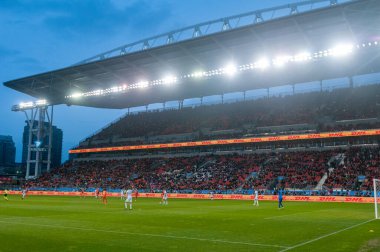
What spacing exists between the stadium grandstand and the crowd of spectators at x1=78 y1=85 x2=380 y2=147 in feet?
0.89

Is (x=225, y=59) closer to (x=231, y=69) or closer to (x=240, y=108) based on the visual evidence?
(x=231, y=69)

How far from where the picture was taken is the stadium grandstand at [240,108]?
46062mm

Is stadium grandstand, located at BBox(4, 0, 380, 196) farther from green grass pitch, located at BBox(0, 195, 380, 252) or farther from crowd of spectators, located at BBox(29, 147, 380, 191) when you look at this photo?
green grass pitch, located at BBox(0, 195, 380, 252)

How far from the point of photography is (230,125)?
6556 cm

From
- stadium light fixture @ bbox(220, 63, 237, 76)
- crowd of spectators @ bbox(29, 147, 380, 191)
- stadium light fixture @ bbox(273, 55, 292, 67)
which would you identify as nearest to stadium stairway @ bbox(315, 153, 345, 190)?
crowd of spectators @ bbox(29, 147, 380, 191)

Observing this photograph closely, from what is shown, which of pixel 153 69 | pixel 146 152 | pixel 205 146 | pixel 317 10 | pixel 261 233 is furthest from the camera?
pixel 146 152

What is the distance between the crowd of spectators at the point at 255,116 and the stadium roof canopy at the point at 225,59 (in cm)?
361

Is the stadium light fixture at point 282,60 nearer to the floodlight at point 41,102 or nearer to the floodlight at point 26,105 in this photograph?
the floodlight at point 41,102

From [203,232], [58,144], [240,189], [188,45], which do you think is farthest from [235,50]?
[58,144]

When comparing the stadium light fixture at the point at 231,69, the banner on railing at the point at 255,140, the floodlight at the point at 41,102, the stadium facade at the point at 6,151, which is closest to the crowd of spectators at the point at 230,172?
the banner on railing at the point at 255,140

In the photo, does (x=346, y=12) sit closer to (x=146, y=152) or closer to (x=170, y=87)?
(x=170, y=87)

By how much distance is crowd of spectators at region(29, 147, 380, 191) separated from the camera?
1793 inches

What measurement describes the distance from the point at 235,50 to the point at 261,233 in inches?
1550

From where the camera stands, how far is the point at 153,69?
2365 inches
